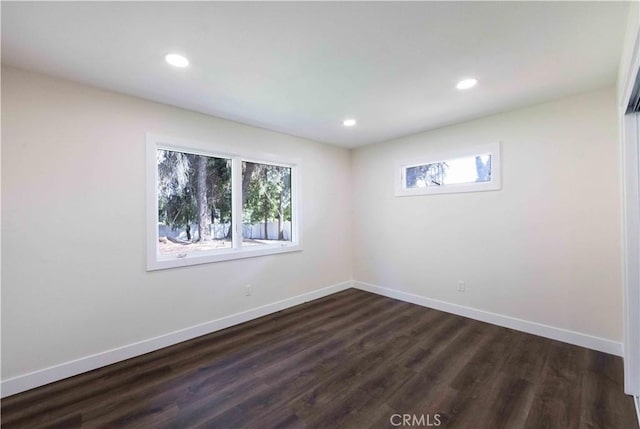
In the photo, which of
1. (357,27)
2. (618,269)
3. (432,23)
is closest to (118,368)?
(357,27)

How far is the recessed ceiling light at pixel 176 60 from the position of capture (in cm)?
195

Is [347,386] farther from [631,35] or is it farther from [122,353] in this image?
[631,35]

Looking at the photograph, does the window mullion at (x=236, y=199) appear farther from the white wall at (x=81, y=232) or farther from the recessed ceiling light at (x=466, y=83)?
the recessed ceiling light at (x=466, y=83)

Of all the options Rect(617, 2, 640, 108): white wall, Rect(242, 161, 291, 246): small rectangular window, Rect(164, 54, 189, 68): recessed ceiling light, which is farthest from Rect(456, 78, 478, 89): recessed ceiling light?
Rect(242, 161, 291, 246): small rectangular window

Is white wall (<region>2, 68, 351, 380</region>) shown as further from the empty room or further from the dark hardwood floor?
the dark hardwood floor

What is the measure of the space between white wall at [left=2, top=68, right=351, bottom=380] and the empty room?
0.02 m

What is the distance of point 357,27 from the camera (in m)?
1.67

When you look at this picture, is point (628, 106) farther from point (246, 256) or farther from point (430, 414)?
point (246, 256)

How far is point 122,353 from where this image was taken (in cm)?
250

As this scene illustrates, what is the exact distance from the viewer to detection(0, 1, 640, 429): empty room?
5.73 feet

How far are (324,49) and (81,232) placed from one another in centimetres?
249

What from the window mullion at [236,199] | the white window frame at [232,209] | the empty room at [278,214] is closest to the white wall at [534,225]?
the empty room at [278,214]

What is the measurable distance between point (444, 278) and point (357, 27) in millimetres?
3171

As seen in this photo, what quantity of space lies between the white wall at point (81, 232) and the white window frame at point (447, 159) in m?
2.63
